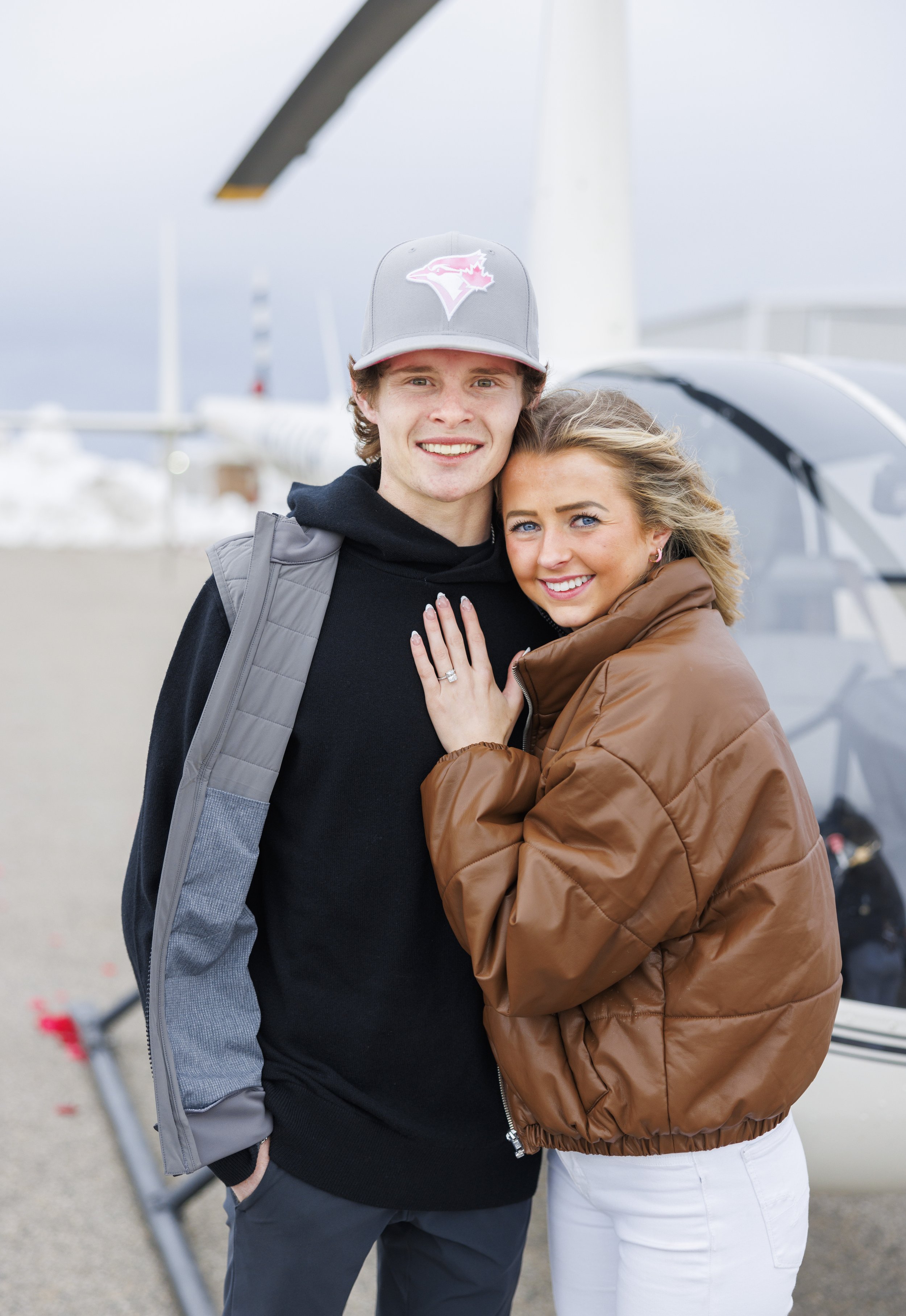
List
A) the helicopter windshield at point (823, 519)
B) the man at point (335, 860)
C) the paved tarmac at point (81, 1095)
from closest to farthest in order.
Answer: the man at point (335, 860)
the helicopter windshield at point (823, 519)
the paved tarmac at point (81, 1095)

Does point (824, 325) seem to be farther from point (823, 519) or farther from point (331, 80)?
point (331, 80)

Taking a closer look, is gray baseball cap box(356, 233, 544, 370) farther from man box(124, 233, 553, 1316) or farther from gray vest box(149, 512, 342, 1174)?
gray vest box(149, 512, 342, 1174)

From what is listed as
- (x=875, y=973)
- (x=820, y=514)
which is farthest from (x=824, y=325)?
(x=875, y=973)

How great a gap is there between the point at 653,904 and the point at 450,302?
797mm

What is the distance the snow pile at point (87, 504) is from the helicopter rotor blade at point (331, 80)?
67.8 feet

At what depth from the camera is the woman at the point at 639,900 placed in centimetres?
114

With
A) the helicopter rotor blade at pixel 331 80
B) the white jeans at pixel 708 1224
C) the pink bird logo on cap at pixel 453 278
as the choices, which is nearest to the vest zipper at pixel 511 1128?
the white jeans at pixel 708 1224

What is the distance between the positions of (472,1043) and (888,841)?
1.09 metres

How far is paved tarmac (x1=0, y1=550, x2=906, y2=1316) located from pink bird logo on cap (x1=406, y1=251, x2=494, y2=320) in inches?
68.4

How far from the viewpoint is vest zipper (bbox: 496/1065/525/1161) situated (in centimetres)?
139

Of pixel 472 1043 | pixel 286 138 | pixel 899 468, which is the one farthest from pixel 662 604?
pixel 286 138

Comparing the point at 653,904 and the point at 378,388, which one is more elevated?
the point at 378,388

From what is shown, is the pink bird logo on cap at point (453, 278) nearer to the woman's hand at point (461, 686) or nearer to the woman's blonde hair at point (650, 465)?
the woman's blonde hair at point (650, 465)

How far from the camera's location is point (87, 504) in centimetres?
2856
